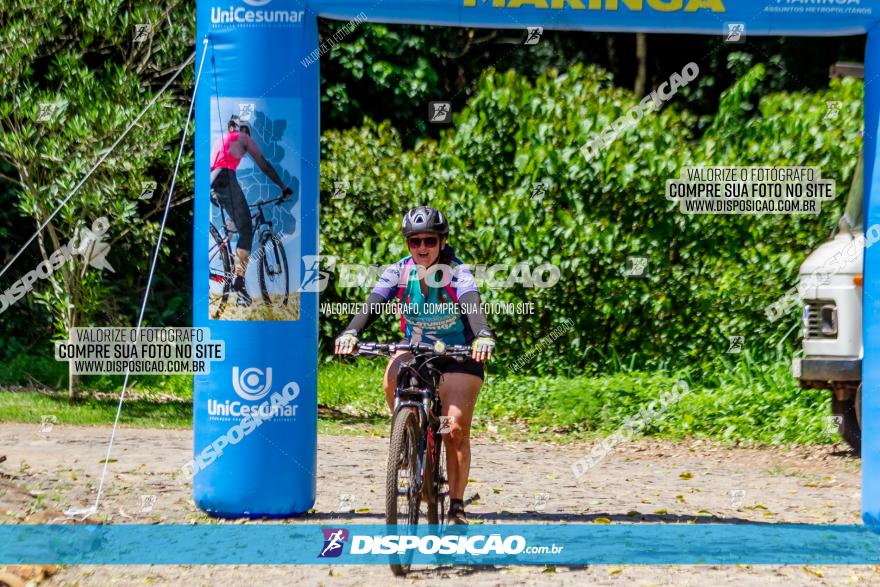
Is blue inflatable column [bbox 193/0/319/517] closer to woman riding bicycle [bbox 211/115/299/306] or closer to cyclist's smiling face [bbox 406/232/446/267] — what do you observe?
woman riding bicycle [bbox 211/115/299/306]

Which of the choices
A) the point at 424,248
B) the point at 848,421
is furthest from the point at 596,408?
the point at 424,248

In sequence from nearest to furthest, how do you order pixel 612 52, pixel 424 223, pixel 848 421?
1. pixel 424 223
2. pixel 848 421
3. pixel 612 52

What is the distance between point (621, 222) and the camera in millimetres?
14234

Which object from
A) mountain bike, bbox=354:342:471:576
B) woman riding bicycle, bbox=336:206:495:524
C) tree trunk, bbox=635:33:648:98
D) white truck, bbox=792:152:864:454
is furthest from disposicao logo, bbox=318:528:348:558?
tree trunk, bbox=635:33:648:98

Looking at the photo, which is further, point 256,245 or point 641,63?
point 641,63

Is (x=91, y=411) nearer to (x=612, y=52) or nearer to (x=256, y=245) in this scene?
(x=256, y=245)

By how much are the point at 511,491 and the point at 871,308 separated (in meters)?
3.08

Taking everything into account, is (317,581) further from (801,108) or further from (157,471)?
(801,108)

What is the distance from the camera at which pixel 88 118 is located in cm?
1341

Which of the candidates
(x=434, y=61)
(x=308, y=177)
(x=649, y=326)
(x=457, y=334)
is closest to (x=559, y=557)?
(x=457, y=334)

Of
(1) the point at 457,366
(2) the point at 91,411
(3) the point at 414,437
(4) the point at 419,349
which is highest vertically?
(4) the point at 419,349

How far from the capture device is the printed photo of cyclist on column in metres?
7.99

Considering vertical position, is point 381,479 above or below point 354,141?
below

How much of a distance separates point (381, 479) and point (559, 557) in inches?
124
